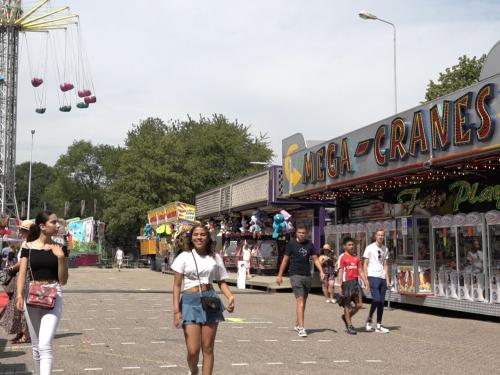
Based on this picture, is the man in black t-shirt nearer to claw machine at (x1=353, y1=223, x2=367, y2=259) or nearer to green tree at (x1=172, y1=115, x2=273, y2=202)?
claw machine at (x1=353, y1=223, x2=367, y2=259)

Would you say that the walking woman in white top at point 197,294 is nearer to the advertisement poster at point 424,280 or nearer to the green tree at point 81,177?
the advertisement poster at point 424,280

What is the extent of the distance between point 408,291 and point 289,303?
3376 mm

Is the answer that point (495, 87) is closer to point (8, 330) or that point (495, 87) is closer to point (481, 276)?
point (481, 276)

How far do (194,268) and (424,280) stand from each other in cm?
1102

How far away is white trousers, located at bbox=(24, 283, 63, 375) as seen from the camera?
19.5ft

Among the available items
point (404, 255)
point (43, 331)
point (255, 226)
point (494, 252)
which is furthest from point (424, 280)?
point (255, 226)

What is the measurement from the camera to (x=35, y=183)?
122m

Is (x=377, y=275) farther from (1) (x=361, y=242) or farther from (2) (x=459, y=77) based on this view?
(2) (x=459, y=77)

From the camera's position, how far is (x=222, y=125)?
71250mm

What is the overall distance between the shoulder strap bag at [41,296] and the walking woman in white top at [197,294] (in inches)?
44.0

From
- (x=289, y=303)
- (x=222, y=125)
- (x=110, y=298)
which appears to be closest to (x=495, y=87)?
(x=289, y=303)

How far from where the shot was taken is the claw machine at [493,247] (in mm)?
13820

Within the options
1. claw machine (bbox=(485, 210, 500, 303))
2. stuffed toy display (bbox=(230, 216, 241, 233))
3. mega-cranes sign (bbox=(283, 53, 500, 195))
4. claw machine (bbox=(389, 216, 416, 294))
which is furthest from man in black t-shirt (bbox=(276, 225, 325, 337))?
stuffed toy display (bbox=(230, 216, 241, 233))

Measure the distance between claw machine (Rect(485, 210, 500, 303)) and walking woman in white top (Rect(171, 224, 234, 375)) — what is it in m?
9.03
